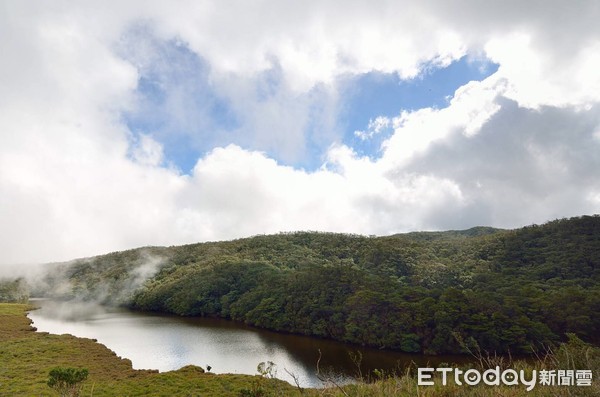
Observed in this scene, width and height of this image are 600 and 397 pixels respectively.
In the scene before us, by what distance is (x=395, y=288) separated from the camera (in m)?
58.6

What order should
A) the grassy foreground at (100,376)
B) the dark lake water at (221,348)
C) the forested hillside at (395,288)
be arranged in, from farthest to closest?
the forested hillside at (395,288), the dark lake water at (221,348), the grassy foreground at (100,376)

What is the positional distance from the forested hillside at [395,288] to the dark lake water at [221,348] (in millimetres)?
3581

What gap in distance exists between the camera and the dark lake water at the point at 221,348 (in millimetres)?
41094

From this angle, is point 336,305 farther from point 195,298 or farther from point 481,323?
point 195,298

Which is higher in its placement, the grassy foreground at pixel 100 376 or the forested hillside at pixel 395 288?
the forested hillside at pixel 395 288

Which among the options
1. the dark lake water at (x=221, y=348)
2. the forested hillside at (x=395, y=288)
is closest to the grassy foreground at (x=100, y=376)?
the dark lake water at (x=221, y=348)

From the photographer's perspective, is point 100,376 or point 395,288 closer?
point 100,376

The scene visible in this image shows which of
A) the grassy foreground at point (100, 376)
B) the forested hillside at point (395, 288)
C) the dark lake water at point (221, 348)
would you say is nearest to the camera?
the grassy foreground at point (100, 376)

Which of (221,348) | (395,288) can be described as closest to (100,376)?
(221,348)

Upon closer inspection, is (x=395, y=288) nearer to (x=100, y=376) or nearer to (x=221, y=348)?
(x=221, y=348)

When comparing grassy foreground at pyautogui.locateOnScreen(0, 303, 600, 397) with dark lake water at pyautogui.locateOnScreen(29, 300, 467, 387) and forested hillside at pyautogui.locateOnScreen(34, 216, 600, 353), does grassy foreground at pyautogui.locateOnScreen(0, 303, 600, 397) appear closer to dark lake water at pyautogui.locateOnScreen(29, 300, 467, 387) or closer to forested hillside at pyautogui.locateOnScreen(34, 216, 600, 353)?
dark lake water at pyautogui.locateOnScreen(29, 300, 467, 387)

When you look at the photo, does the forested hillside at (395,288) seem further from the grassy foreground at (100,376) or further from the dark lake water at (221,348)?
the grassy foreground at (100,376)

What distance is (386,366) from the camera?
41.1 m

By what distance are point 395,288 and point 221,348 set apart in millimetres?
29380
